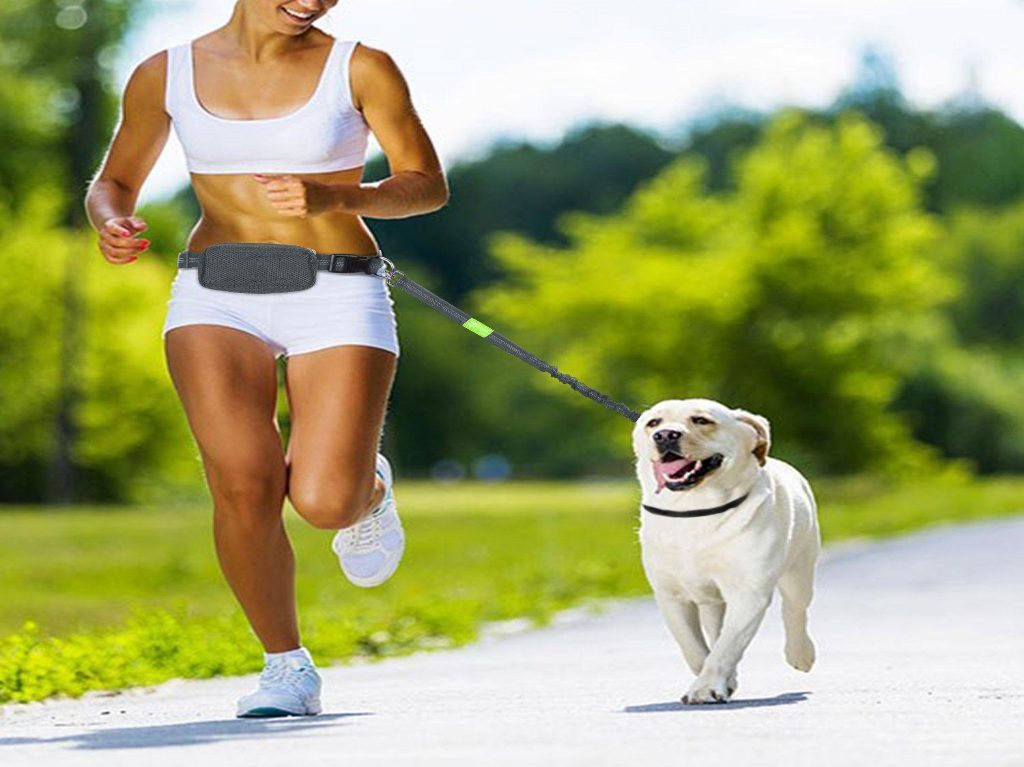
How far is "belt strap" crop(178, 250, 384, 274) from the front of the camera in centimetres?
775

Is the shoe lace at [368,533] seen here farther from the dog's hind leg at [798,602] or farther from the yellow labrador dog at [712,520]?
the dog's hind leg at [798,602]

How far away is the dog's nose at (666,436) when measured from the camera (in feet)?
25.3

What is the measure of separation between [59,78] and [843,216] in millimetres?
18475

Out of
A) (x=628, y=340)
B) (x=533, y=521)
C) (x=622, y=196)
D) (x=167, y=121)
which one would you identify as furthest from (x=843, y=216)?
(x=622, y=196)

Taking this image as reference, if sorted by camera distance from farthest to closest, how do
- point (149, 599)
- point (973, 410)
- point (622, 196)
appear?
1. point (622, 196)
2. point (973, 410)
3. point (149, 599)

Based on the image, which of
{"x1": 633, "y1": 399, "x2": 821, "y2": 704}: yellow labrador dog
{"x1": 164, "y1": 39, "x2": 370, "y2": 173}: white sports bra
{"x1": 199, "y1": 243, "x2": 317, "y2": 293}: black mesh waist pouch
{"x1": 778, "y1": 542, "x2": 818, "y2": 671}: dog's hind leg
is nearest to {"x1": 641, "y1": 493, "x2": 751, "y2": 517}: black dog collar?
{"x1": 633, "y1": 399, "x2": 821, "y2": 704}: yellow labrador dog

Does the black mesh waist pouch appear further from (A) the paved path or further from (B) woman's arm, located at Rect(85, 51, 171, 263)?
(A) the paved path

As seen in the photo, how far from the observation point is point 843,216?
148 feet

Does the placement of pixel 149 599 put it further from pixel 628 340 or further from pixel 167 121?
pixel 628 340

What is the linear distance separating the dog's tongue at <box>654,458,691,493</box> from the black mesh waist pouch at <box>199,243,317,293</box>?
1.13 metres

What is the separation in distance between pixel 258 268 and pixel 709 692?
1.81 m

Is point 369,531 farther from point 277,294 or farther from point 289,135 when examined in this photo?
point 289,135

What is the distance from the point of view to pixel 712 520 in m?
7.90

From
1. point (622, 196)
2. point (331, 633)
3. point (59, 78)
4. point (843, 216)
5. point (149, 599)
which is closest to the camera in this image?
point (331, 633)
